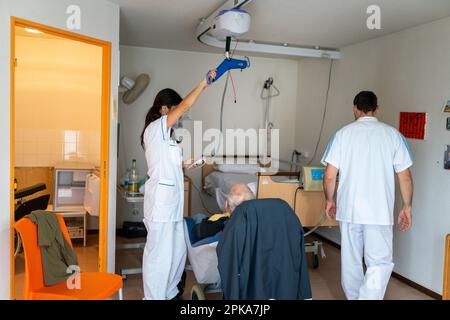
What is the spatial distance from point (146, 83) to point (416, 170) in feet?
9.56

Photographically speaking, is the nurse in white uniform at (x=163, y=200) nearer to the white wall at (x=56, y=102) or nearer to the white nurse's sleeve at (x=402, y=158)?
the white nurse's sleeve at (x=402, y=158)

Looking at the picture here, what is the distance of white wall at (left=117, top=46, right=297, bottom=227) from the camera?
490 centimetres

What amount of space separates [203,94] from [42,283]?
10.9 feet

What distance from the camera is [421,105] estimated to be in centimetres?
345

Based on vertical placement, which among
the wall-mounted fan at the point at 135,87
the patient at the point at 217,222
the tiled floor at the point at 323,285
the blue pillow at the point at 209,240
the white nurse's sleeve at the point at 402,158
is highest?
the wall-mounted fan at the point at 135,87

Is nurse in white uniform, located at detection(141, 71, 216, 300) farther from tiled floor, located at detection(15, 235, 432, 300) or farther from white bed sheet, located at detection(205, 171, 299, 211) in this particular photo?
white bed sheet, located at detection(205, 171, 299, 211)

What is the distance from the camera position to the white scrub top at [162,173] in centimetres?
271

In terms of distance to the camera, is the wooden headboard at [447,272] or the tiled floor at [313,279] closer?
the wooden headboard at [447,272]

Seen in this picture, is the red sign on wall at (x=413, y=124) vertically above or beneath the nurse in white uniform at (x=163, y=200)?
above

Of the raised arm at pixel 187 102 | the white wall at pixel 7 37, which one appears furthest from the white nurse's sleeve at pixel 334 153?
the white wall at pixel 7 37

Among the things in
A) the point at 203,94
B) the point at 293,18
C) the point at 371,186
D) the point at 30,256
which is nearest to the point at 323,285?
the point at 371,186

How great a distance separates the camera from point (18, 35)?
14.5 ft

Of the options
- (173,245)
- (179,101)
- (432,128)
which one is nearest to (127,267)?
(173,245)
